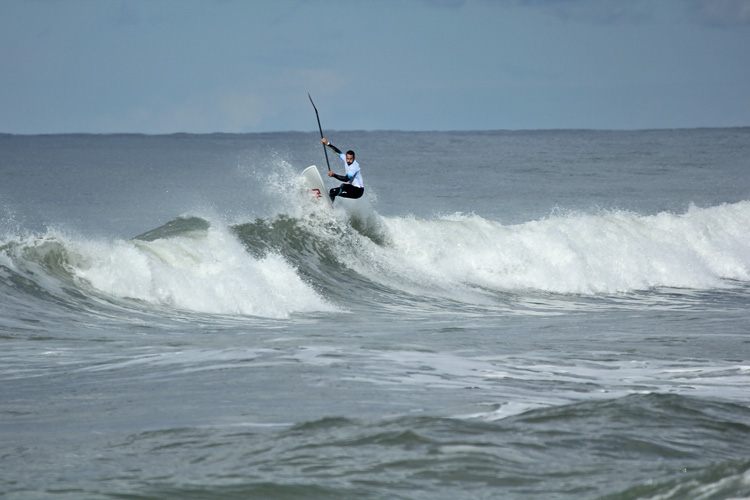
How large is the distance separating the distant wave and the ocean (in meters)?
0.06

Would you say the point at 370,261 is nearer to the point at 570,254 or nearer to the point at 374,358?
the point at 570,254

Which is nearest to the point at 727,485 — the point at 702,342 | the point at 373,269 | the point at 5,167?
the point at 702,342

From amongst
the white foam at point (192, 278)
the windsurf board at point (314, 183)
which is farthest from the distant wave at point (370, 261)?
the windsurf board at point (314, 183)

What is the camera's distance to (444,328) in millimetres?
11734

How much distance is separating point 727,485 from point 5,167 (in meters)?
57.2

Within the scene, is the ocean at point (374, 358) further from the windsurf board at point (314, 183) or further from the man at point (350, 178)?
the man at point (350, 178)

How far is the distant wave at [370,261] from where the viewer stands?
1325 cm

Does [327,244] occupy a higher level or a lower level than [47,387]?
higher

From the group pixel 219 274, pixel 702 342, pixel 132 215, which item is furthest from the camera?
pixel 132 215

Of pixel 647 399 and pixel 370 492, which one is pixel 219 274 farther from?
pixel 370 492

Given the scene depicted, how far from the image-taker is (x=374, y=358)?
8758 mm

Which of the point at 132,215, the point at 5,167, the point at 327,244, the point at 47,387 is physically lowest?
the point at 47,387

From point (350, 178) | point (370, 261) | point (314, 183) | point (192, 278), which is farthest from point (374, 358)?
point (314, 183)

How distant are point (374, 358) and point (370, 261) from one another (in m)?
9.81
